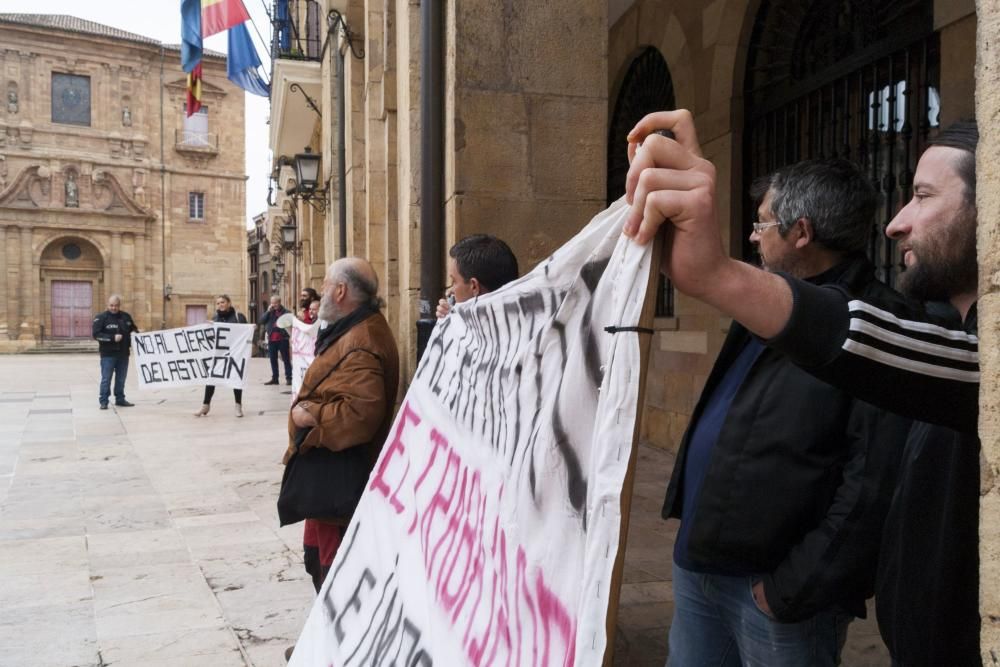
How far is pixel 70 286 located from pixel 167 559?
4121 cm

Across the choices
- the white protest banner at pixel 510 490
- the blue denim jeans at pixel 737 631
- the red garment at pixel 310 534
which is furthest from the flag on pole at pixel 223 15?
the blue denim jeans at pixel 737 631

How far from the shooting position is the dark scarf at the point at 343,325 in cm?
315

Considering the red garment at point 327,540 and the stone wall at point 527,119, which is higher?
the stone wall at point 527,119

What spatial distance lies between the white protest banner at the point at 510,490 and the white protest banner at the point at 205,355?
921 cm

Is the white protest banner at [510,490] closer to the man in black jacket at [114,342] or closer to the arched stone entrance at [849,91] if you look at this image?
the arched stone entrance at [849,91]

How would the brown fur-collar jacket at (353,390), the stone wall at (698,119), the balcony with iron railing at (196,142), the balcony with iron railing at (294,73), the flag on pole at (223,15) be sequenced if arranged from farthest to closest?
the balcony with iron railing at (196,142) → the balcony with iron railing at (294,73) → the flag on pole at (223,15) → the stone wall at (698,119) → the brown fur-collar jacket at (353,390)

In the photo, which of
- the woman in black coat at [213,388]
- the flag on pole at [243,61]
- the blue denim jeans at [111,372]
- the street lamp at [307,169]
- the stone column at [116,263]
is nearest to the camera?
the woman in black coat at [213,388]

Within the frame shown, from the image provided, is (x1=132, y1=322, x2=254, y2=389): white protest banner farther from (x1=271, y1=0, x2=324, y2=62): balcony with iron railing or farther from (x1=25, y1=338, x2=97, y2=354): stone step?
(x1=25, y1=338, x2=97, y2=354): stone step

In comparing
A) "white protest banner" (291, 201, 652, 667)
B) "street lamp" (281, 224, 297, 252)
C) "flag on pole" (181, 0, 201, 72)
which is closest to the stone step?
"street lamp" (281, 224, 297, 252)

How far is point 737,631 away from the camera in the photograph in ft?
5.63

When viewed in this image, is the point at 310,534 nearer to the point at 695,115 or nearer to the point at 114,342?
the point at 695,115

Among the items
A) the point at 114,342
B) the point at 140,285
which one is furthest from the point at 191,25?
the point at 140,285

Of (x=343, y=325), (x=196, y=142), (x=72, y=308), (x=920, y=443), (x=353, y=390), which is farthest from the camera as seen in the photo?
(x=196, y=142)

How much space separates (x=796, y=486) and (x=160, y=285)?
146ft
